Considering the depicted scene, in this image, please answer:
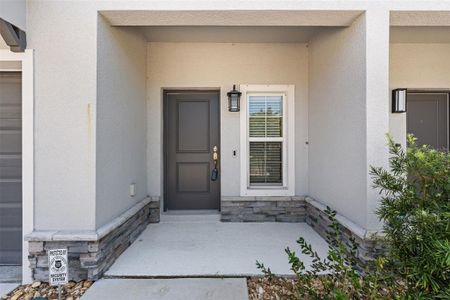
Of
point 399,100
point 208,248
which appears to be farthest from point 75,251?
point 399,100

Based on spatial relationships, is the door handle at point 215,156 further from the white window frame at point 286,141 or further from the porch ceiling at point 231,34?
the porch ceiling at point 231,34

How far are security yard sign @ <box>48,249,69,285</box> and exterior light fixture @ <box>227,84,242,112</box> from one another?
2.98 meters

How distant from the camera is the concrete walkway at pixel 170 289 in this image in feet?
8.25

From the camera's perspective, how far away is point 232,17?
3.02m

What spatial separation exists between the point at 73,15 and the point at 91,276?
8.22ft

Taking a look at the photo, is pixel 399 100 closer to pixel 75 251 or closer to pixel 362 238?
pixel 362 238

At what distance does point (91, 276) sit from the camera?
9.12 feet

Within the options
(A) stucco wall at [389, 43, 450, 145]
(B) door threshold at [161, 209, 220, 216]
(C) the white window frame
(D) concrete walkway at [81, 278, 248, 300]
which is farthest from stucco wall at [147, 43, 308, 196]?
(D) concrete walkway at [81, 278, 248, 300]

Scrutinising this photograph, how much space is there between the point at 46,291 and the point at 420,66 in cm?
561

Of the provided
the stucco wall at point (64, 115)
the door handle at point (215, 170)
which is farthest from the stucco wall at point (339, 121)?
the stucco wall at point (64, 115)

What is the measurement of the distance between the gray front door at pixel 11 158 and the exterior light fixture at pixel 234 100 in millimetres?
2673

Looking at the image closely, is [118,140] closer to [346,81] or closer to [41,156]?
[41,156]

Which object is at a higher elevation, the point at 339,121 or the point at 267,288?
the point at 339,121

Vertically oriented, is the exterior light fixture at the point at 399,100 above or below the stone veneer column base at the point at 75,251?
above
